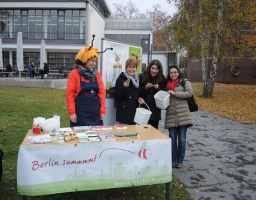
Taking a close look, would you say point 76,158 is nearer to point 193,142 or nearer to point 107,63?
point 107,63

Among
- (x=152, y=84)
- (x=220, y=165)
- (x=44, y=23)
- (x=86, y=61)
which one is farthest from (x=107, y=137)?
(x=44, y=23)

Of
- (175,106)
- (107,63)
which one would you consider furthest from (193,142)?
(107,63)

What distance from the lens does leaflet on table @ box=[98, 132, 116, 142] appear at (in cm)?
291

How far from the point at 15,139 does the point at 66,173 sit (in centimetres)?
358

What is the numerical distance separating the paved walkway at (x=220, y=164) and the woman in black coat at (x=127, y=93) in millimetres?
1299

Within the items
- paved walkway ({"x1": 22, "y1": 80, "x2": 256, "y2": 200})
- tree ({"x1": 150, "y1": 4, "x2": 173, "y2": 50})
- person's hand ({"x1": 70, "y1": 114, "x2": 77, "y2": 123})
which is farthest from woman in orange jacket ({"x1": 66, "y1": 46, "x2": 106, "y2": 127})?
tree ({"x1": 150, "y1": 4, "x2": 173, "y2": 50})

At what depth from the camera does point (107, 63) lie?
4719 millimetres

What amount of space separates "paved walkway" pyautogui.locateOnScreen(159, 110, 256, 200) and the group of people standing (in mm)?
479

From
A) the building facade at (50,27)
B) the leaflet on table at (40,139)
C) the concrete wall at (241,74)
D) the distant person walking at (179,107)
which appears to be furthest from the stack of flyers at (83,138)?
the building facade at (50,27)

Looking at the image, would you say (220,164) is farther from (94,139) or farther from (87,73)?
(87,73)

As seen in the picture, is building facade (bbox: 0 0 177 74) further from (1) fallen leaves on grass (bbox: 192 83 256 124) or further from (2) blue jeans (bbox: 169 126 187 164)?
(2) blue jeans (bbox: 169 126 187 164)

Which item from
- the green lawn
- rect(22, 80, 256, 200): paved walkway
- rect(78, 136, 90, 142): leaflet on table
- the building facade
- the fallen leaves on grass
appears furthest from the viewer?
the building facade

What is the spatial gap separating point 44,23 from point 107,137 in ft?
111

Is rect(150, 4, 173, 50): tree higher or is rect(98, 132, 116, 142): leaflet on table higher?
rect(150, 4, 173, 50): tree
